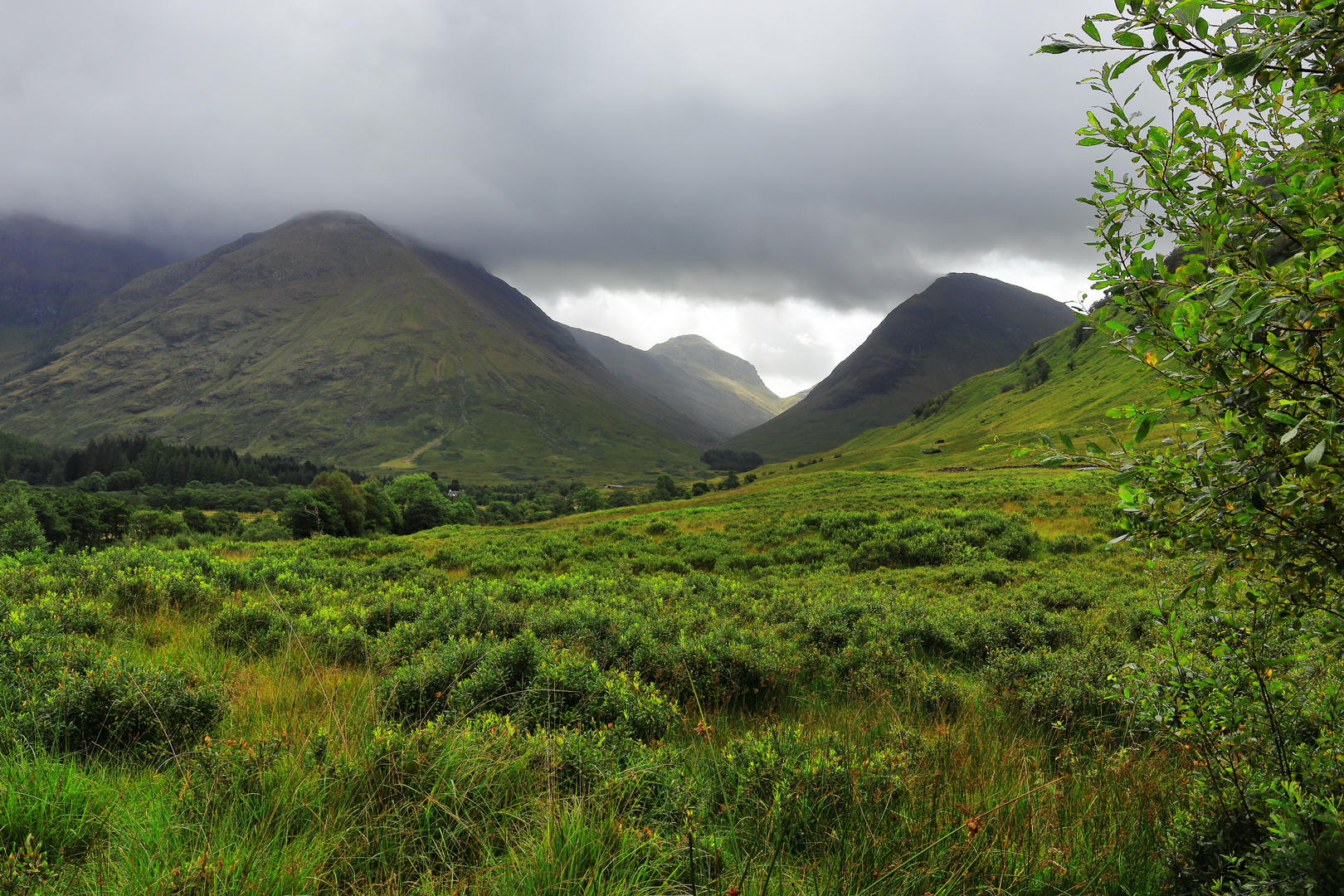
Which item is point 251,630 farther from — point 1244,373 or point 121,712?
point 1244,373

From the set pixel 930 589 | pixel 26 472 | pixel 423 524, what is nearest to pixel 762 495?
pixel 930 589

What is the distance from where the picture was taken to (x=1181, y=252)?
3.13 metres

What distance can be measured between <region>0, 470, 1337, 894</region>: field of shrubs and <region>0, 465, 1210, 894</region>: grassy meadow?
27mm

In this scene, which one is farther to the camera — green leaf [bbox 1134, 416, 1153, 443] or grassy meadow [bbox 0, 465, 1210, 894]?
grassy meadow [bbox 0, 465, 1210, 894]

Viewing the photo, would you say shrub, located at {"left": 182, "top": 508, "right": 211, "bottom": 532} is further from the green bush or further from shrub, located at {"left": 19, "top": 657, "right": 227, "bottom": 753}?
the green bush

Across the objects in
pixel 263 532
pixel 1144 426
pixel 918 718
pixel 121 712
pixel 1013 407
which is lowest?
pixel 263 532

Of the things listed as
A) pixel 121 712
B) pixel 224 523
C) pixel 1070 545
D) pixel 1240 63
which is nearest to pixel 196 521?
pixel 224 523

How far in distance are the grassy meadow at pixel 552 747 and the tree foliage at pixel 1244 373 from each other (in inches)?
15.7

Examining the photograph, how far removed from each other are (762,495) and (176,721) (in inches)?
1810

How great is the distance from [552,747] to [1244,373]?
465 centimetres

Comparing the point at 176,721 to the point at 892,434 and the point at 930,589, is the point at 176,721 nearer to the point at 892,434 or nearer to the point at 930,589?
the point at 930,589

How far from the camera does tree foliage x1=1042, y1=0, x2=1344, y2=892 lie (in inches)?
87.0

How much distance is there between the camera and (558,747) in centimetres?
414

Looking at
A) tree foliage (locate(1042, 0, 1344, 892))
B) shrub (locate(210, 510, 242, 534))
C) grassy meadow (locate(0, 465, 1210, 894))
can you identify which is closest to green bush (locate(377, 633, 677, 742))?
grassy meadow (locate(0, 465, 1210, 894))
